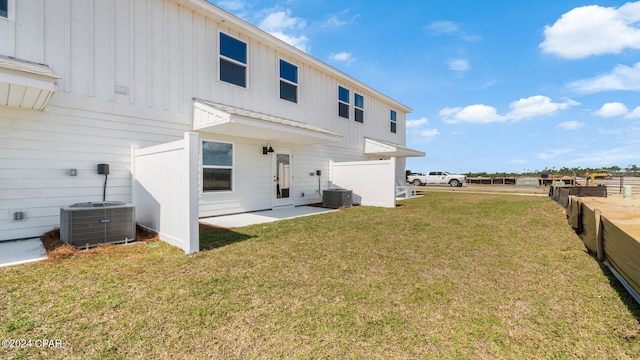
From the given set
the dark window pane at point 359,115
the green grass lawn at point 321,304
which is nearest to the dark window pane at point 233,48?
the green grass lawn at point 321,304

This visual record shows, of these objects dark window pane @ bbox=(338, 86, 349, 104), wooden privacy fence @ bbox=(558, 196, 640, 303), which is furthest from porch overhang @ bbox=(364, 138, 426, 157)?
wooden privacy fence @ bbox=(558, 196, 640, 303)

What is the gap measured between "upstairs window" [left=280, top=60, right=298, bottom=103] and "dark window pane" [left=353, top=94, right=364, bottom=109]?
13.2ft

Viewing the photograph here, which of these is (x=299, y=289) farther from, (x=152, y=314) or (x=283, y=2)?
(x=283, y=2)

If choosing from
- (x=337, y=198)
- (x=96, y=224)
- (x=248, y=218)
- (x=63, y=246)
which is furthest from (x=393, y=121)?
(x=63, y=246)

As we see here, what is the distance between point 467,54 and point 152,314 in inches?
588

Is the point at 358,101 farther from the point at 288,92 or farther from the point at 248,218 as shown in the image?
the point at 248,218

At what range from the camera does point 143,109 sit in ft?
19.3

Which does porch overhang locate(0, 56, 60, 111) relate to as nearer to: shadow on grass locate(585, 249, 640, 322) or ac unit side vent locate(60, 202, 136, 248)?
ac unit side vent locate(60, 202, 136, 248)

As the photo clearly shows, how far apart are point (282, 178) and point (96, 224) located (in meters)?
5.40

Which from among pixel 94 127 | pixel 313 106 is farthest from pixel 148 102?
pixel 313 106

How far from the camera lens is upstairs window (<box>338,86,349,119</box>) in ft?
38.4

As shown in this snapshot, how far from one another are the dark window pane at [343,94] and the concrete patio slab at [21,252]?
10.3 meters

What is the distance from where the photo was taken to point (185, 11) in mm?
6496

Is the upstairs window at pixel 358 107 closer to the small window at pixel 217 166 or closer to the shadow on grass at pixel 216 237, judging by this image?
the small window at pixel 217 166
